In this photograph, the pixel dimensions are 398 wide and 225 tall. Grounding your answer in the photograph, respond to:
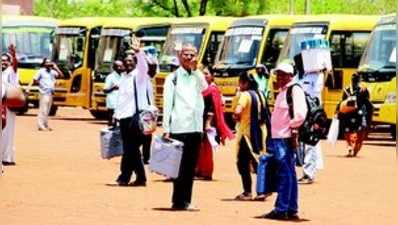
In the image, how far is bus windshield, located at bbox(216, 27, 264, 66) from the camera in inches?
1284

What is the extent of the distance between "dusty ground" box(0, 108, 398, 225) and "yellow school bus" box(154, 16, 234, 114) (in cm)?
1073

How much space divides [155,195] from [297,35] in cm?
1580

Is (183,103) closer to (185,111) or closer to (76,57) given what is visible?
(185,111)

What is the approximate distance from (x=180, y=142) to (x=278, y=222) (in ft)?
4.18

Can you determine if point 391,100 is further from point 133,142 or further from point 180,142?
point 180,142

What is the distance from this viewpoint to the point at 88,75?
124ft

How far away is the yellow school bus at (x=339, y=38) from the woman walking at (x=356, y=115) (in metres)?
5.26

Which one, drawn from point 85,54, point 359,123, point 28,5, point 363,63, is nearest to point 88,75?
point 85,54

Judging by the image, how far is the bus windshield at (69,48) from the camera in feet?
126

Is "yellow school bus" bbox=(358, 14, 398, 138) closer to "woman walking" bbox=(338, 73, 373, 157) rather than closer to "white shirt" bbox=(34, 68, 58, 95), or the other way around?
"woman walking" bbox=(338, 73, 373, 157)

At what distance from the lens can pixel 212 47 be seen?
35094mm

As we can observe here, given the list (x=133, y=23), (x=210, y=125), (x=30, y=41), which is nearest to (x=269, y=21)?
(x=133, y=23)

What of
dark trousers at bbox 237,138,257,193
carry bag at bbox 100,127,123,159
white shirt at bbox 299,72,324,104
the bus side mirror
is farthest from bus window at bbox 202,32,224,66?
dark trousers at bbox 237,138,257,193

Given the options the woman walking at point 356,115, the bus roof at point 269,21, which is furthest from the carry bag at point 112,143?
the bus roof at point 269,21
